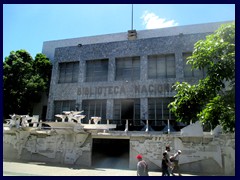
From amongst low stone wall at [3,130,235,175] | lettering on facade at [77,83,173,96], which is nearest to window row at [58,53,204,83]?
lettering on facade at [77,83,173,96]

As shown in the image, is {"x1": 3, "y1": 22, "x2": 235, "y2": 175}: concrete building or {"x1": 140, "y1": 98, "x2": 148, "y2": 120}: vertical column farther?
{"x1": 140, "y1": 98, "x2": 148, "y2": 120}: vertical column

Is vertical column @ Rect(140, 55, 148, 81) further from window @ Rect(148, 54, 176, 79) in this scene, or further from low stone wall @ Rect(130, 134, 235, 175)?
low stone wall @ Rect(130, 134, 235, 175)

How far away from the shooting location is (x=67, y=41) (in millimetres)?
23359

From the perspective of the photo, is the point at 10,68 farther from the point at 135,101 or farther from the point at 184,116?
the point at 184,116

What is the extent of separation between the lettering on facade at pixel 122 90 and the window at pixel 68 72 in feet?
4.73

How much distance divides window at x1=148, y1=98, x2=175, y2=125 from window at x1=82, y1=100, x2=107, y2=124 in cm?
356

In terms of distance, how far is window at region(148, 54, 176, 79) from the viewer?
16.1 meters

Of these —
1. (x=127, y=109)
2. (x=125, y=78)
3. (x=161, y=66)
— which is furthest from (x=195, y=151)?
(x=125, y=78)

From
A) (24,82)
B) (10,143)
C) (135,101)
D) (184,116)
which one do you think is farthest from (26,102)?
(184,116)

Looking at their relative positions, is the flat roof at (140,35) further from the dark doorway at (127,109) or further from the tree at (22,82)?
the dark doorway at (127,109)

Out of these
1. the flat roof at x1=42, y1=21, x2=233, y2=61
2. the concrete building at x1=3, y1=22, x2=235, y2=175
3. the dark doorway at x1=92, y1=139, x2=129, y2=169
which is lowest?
the dark doorway at x1=92, y1=139, x2=129, y2=169

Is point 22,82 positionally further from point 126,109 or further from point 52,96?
point 126,109

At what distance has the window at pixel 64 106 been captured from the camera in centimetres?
1739

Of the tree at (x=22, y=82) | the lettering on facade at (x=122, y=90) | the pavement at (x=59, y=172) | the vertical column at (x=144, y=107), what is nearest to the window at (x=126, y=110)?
the vertical column at (x=144, y=107)
